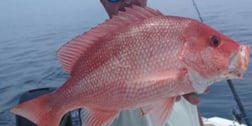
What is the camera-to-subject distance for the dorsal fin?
5.44 feet

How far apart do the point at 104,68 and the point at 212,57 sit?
1.45ft

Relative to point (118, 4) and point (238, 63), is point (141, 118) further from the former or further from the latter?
point (238, 63)

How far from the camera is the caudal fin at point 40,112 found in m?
1.75

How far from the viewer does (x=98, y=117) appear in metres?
1.70

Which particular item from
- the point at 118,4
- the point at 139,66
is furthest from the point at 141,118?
the point at 139,66

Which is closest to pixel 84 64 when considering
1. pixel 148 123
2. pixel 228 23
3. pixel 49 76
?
pixel 148 123

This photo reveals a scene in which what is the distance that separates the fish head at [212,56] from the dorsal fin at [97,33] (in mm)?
208

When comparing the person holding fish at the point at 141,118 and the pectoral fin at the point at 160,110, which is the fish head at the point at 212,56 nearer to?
the pectoral fin at the point at 160,110

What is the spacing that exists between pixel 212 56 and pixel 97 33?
49 cm

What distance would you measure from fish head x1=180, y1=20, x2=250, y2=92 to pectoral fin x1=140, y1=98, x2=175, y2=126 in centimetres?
16

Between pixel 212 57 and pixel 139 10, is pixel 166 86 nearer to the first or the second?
pixel 212 57

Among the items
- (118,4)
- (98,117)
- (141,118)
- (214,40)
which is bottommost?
(141,118)

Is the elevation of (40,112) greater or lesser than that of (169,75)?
lesser

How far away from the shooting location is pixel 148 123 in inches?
109
